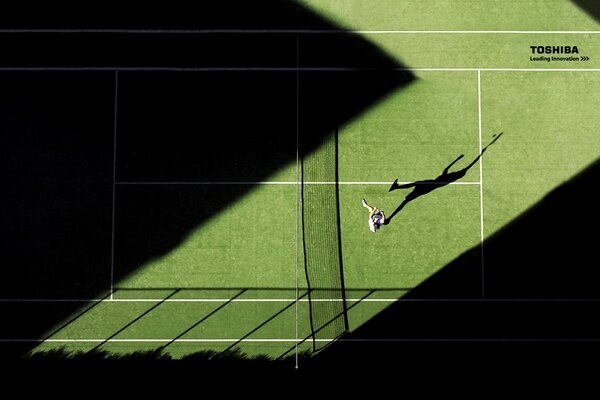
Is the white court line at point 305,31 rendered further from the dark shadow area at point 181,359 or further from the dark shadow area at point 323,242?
the dark shadow area at point 181,359

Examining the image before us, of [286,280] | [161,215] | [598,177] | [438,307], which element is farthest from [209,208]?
[598,177]

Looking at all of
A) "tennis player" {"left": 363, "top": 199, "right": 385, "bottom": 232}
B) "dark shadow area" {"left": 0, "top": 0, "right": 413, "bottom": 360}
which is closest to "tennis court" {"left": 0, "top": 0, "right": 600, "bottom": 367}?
"dark shadow area" {"left": 0, "top": 0, "right": 413, "bottom": 360}

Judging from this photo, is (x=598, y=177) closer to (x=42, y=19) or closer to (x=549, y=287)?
(x=549, y=287)

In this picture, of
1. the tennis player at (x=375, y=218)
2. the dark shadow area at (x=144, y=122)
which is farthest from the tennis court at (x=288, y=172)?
the tennis player at (x=375, y=218)

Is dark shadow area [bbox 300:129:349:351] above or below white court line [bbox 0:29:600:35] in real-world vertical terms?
below

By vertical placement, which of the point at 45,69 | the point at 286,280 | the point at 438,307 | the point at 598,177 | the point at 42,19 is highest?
the point at 42,19

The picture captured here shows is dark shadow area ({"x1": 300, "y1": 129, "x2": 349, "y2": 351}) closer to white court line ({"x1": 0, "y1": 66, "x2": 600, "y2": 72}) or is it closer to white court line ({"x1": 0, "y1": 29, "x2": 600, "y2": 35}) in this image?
white court line ({"x1": 0, "y1": 66, "x2": 600, "y2": 72})
